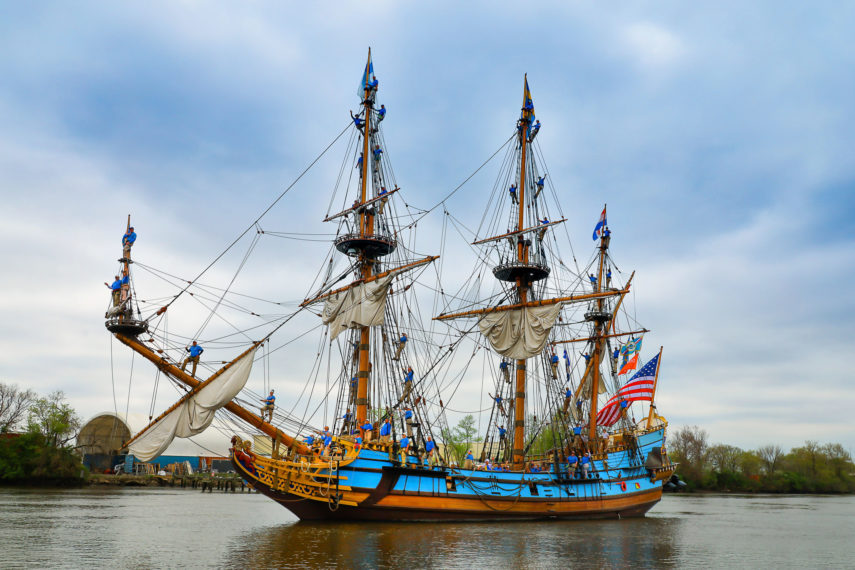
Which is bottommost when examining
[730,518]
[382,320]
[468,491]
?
[730,518]

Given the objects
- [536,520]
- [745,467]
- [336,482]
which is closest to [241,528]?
[336,482]

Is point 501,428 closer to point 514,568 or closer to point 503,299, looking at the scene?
point 503,299

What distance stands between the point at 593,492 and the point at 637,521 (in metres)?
4.12

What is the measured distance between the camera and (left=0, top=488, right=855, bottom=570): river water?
1959 cm

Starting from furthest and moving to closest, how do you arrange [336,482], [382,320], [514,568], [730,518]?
[730,518]
[382,320]
[336,482]
[514,568]

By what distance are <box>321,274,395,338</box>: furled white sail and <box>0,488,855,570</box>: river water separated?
9.87m

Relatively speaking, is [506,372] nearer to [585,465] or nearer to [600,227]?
[585,465]

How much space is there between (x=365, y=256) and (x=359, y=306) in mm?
3235

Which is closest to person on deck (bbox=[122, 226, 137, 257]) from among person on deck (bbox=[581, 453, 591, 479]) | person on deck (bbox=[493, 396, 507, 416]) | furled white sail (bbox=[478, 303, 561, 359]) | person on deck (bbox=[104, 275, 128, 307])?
person on deck (bbox=[104, 275, 128, 307])

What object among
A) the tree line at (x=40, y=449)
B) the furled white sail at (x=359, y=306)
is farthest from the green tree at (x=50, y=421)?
the furled white sail at (x=359, y=306)

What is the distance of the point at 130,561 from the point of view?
19.1 meters

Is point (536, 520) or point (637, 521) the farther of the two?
point (637, 521)

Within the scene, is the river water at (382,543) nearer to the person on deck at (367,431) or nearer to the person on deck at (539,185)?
the person on deck at (367,431)

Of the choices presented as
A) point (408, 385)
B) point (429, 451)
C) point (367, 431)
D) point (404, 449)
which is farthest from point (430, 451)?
point (408, 385)
